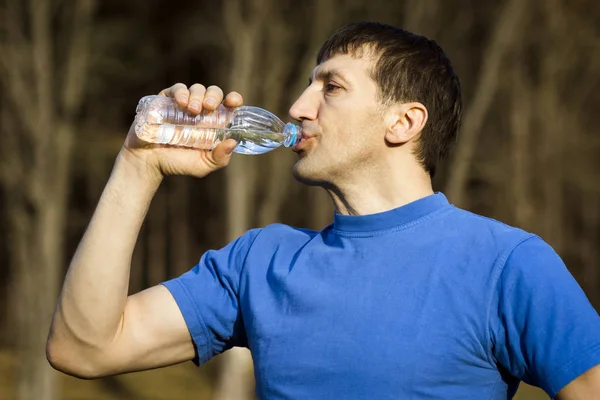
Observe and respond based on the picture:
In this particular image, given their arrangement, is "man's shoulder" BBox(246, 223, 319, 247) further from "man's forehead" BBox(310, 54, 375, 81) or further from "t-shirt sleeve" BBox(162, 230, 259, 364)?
"man's forehead" BBox(310, 54, 375, 81)

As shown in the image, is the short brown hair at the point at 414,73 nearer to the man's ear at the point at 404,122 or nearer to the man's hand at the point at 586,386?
the man's ear at the point at 404,122

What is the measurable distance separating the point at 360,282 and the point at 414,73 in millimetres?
659

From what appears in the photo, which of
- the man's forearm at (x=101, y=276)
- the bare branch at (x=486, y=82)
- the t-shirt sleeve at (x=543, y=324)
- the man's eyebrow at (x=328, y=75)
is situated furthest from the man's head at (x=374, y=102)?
the bare branch at (x=486, y=82)

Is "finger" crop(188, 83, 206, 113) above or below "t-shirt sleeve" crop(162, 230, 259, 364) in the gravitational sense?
above

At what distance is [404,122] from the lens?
97.6 inches

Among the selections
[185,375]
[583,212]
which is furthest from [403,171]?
[583,212]

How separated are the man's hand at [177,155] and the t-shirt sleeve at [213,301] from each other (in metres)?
0.23

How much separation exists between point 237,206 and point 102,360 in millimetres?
5994

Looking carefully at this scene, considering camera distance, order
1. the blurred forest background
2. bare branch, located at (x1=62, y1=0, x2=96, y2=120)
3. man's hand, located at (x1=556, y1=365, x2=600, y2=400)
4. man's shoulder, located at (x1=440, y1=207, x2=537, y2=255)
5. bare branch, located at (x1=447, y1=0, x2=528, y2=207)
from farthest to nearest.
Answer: bare branch, located at (x1=447, y1=0, x2=528, y2=207) → bare branch, located at (x1=62, y1=0, x2=96, y2=120) → the blurred forest background → man's shoulder, located at (x1=440, y1=207, x2=537, y2=255) → man's hand, located at (x1=556, y1=365, x2=600, y2=400)

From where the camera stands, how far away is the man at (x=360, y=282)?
6.60ft

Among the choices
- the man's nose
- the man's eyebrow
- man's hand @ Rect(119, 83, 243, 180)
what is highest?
the man's eyebrow

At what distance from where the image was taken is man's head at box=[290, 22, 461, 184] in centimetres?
241

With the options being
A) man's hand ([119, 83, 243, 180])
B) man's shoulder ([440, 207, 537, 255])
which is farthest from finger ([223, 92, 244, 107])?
man's shoulder ([440, 207, 537, 255])

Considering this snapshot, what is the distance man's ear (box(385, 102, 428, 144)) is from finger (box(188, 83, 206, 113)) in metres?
0.49
